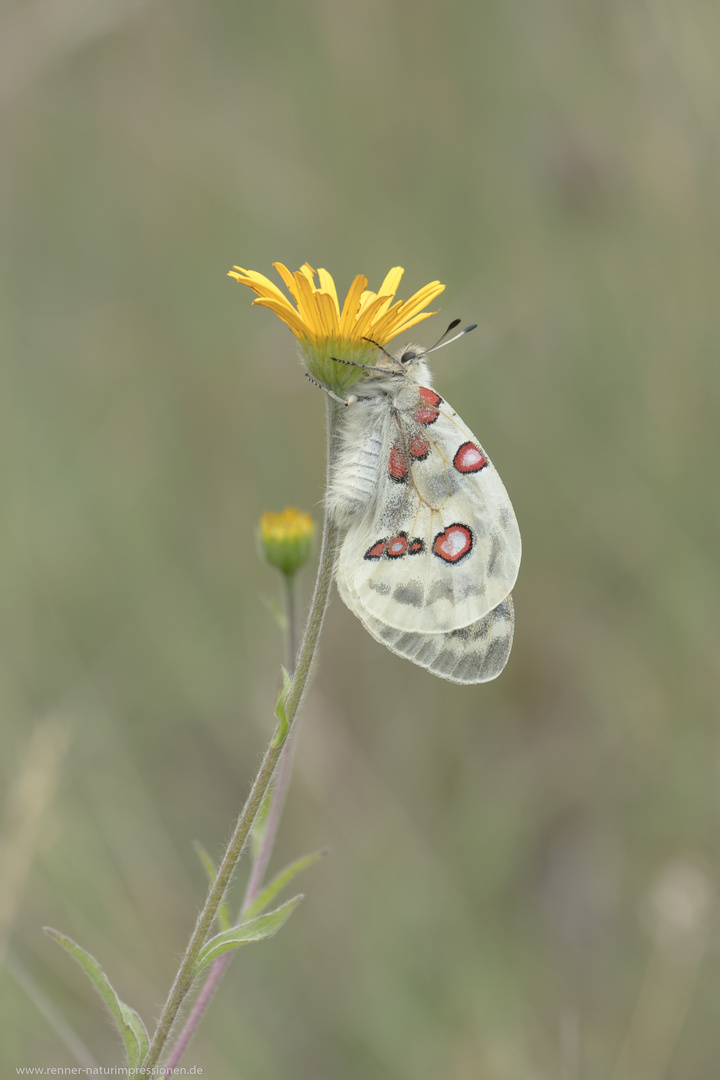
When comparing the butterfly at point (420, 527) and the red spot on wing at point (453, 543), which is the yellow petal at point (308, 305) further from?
the red spot on wing at point (453, 543)

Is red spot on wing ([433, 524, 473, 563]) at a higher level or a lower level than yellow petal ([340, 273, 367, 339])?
lower

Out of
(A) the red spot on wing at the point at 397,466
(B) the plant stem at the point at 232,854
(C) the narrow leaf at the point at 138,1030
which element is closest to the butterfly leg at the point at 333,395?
(A) the red spot on wing at the point at 397,466

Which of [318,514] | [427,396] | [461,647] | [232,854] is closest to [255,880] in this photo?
[232,854]

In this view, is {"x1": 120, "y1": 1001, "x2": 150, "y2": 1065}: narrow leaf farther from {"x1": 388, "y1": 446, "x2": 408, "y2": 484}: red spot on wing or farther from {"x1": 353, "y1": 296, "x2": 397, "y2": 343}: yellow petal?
{"x1": 353, "y1": 296, "x2": 397, "y2": 343}: yellow petal

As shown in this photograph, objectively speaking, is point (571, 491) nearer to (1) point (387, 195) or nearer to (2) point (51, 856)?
(1) point (387, 195)

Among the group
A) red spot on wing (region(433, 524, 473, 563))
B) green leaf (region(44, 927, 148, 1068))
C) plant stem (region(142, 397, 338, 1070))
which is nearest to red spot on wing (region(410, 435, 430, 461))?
red spot on wing (region(433, 524, 473, 563))

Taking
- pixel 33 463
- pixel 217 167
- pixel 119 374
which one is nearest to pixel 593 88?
pixel 217 167
